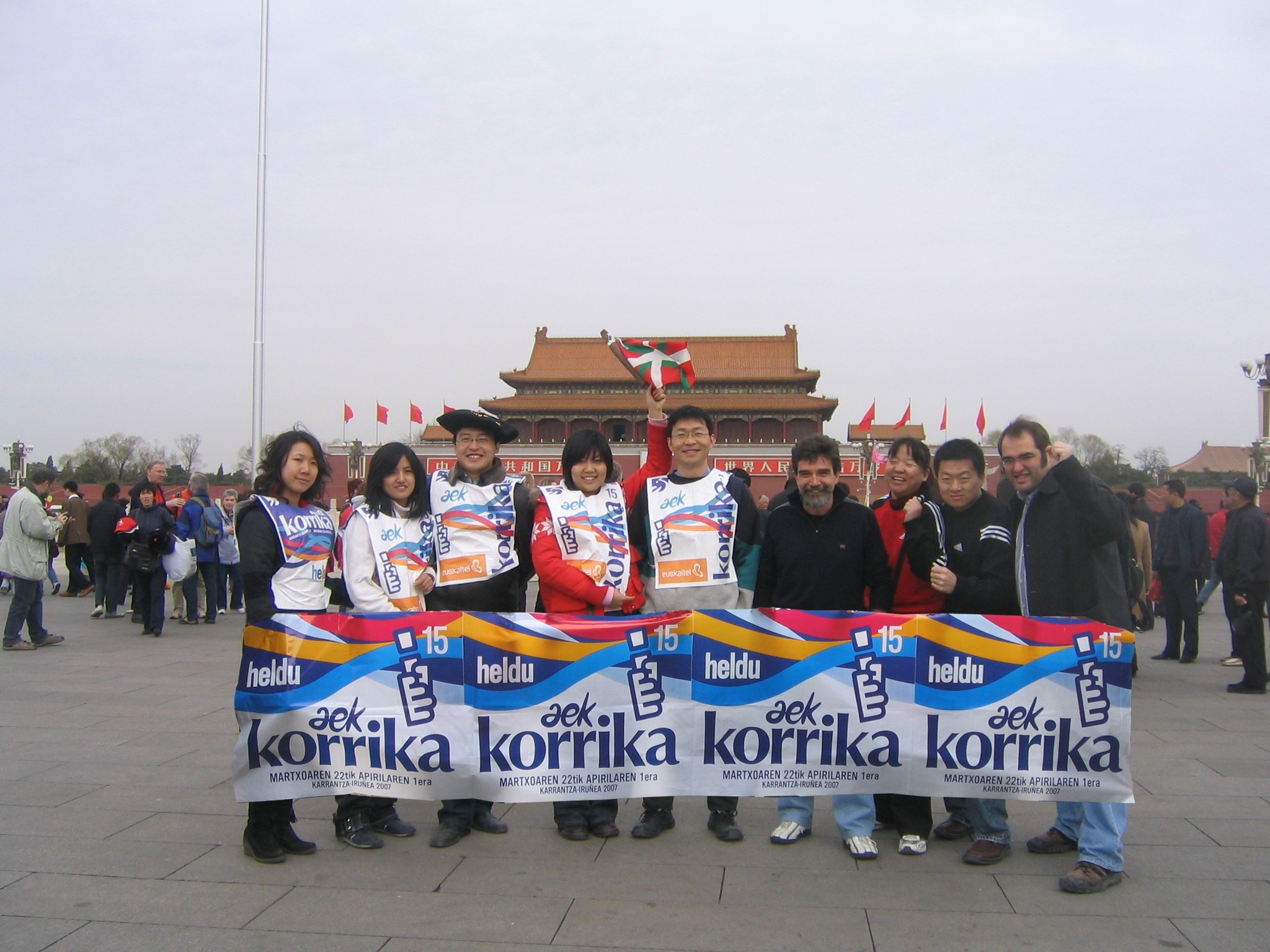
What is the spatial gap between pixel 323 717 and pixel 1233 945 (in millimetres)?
3291

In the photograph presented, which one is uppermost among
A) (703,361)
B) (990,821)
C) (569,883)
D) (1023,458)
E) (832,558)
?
(703,361)

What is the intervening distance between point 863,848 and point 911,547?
1.24 meters

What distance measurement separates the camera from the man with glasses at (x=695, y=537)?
13.4 ft

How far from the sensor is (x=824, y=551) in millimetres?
3996

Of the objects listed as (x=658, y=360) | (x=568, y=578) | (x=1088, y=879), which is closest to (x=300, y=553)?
(x=568, y=578)

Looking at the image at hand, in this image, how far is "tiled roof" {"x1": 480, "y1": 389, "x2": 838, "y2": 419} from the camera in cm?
4281

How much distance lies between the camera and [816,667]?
12.4ft

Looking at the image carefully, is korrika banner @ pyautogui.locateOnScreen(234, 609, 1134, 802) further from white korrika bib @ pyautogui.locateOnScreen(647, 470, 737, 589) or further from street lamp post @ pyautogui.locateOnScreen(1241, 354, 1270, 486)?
street lamp post @ pyautogui.locateOnScreen(1241, 354, 1270, 486)

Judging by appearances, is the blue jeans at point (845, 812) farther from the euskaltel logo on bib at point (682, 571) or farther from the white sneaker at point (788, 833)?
the euskaltel logo on bib at point (682, 571)

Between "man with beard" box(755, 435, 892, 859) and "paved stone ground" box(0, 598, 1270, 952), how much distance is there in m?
0.59

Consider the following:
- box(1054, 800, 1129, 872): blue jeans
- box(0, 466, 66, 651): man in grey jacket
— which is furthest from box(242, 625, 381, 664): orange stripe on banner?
box(0, 466, 66, 651): man in grey jacket

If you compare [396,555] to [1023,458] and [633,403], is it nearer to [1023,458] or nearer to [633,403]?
[1023,458]

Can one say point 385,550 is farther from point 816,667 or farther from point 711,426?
point 816,667

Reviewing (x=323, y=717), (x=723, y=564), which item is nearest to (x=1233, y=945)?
(x=723, y=564)
